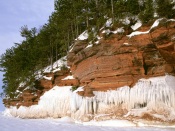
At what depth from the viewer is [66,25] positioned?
31.7m

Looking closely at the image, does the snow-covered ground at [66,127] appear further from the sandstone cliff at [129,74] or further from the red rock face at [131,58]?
the red rock face at [131,58]

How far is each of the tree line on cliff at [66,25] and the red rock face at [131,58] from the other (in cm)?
Answer: 230

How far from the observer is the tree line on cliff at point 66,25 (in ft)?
68.5

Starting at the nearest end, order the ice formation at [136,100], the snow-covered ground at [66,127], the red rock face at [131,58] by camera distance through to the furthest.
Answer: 1. the snow-covered ground at [66,127]
2. the ice formation at [136,100]
3. the red rock face at [131,58]

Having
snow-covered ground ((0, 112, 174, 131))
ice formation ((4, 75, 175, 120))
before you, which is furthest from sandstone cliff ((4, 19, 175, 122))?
snow-covered ground ((0, 112, 174, 131))

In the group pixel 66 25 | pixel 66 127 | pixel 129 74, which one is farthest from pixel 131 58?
pixel 66 25

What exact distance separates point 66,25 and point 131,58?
51.1 feet

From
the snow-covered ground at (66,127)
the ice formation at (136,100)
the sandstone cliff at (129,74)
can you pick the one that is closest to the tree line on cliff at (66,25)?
the sandstone cliff at (129,74)

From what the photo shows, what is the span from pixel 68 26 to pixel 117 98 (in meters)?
17.7

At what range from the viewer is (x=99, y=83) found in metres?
19.5

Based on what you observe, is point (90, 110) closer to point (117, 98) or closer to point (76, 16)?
point (117, 98)

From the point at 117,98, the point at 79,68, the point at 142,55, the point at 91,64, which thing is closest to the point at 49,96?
the point at 79,68

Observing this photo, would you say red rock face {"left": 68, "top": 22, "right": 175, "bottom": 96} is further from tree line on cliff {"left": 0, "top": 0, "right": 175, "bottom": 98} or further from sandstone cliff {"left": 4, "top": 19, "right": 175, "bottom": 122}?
tree line on cliff {"left": 0, "top": 0, "right": 175, "bottom": 98}

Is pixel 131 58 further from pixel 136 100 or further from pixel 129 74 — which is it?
pixel 136 100
